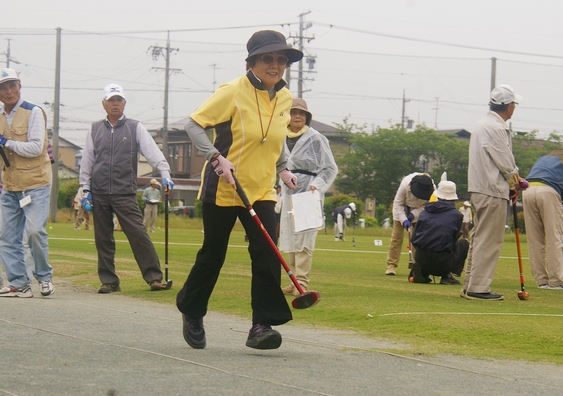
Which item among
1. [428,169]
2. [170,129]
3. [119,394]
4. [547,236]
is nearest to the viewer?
[119,394]

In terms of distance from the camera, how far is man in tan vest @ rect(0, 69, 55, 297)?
9492mm

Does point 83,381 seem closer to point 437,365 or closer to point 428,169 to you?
point 437,365

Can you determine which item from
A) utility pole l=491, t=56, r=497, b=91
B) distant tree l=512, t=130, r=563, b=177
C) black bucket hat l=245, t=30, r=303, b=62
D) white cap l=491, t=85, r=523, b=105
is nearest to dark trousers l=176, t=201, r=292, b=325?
black bucket hat l=245, t=30, r=303, b=62

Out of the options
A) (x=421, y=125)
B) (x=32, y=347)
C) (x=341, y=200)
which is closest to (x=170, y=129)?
(x=421, y=125)

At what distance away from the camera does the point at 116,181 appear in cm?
1068

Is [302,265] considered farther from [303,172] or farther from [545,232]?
[545,232]

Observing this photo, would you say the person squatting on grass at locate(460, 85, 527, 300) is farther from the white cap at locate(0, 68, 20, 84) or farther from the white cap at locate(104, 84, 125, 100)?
the white cap at locate(0, 68, 20, 84)

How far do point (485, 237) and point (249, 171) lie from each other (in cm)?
453

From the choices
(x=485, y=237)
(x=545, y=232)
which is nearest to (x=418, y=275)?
(x=545, y=232)

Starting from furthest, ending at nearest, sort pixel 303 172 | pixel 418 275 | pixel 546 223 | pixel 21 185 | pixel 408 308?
pixel 418 275 → pixel 546 223 → pixel 303 172 → pixel 21 185 → pixel 408 308

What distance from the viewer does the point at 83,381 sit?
15.0ft

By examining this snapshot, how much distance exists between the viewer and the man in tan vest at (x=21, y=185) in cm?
949

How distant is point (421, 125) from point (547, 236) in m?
67.3

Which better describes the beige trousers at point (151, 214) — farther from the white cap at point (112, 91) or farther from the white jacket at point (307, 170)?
the white jacket at point (307, 170)
